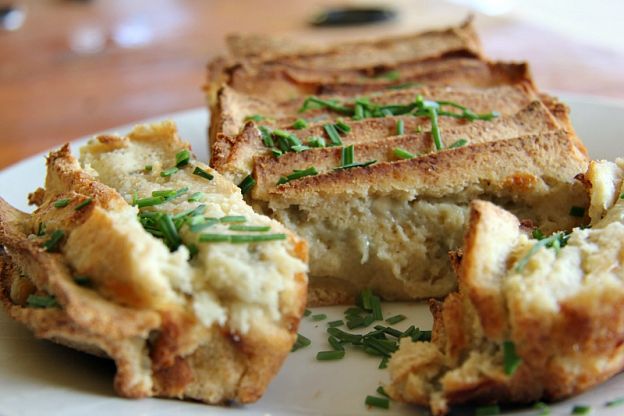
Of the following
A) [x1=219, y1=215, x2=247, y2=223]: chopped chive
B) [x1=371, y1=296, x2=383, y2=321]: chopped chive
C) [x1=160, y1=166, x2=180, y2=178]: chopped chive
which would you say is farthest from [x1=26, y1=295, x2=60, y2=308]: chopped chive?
[x1=371, y1=296, x2=383, y2=321]: chopped chive

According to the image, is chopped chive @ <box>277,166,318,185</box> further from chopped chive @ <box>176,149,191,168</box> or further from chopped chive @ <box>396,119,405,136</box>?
chopped chive @ <box>396,119,405,136</box>

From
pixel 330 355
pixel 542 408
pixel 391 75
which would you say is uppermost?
pixel 391 75

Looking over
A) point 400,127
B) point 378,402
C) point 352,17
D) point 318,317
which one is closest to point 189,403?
point 378,402

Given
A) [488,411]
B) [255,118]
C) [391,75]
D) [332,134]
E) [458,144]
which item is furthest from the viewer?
[391,75]

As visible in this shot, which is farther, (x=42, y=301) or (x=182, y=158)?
(x=182, y=158)

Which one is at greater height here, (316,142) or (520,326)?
(316,142)

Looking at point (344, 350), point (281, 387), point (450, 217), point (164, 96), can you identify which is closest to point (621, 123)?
point (450, 217)

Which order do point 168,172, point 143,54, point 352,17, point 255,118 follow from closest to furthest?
1. point 168,172
2. point 255,118
3. point 143,54
4. point 352,17

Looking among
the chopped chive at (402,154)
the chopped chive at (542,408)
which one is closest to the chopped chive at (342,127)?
the chopped chive at (402,154)

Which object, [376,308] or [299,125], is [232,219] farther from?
[299,125]
